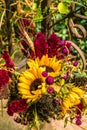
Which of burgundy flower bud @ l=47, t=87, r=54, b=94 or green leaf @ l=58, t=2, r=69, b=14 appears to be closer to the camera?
burgundy flower bud @ l=47, t=87, r=54, b=94

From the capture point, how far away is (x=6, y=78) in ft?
2.98

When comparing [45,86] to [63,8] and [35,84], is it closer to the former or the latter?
[35,84]

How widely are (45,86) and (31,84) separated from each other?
1.4 inches

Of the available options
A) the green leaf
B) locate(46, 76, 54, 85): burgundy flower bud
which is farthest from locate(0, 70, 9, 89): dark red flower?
the green leaf

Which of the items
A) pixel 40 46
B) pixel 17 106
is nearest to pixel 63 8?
pixel 40 46

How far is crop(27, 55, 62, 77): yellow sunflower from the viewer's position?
922 millimetres

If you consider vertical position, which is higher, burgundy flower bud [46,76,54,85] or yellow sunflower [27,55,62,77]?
yellow sunflower [27,55,62,77]

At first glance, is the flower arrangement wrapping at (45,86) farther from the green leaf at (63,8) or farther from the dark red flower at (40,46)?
the green leaf at (63,8)

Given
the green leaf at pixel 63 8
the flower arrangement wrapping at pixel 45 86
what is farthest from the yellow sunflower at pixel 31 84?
the green leaf at pixel 63 8

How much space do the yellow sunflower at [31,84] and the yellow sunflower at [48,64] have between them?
0.02 m

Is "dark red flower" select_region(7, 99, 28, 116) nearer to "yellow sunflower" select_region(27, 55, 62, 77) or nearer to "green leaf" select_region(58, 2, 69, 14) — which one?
"yellow sunflower" select_region(27, 55, 62, 77)

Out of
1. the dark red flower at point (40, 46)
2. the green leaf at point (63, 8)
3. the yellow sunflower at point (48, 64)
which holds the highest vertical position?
the green leaf at point (63, 8)

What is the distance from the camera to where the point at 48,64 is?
0.93m

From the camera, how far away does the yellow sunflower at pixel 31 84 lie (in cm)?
89
